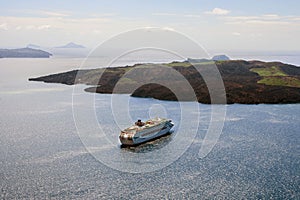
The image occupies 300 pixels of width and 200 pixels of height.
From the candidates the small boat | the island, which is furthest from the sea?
the island

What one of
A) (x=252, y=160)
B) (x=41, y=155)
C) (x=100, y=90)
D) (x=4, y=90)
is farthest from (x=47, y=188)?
(x=4, y=90)

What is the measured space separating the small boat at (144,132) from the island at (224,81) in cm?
4128

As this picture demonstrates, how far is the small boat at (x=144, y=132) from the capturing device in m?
58.5

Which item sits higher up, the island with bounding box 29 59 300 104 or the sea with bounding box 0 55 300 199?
the island with bounding box 29 59 300 104

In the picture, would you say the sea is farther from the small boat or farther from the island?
the island

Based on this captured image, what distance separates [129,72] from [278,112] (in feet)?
325

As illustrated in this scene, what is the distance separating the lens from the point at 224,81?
14188 cm

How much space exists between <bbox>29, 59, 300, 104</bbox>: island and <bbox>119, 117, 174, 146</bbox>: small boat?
41.3 metres

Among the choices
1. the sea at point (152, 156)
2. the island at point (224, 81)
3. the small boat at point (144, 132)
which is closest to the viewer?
the sea at point (152, 156)

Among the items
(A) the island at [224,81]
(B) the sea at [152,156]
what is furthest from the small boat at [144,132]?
(A) the island at [224,81]

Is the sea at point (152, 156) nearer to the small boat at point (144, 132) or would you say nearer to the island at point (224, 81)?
the small boat at point (144, 132)

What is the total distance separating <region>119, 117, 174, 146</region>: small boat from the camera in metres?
58.5

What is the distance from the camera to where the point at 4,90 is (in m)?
139

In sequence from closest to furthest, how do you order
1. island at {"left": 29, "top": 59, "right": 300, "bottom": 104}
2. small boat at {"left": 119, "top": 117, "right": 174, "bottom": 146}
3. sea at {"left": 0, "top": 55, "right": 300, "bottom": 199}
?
sea at {"left": 0, "top": 55, "right": 300, "bottom": 199} → small boat at {"left": 119, "top": 117, "right": 174, "bottom": 146} → island at {"left": 29, "top": 59, "right": 300, "bottom": 104}
